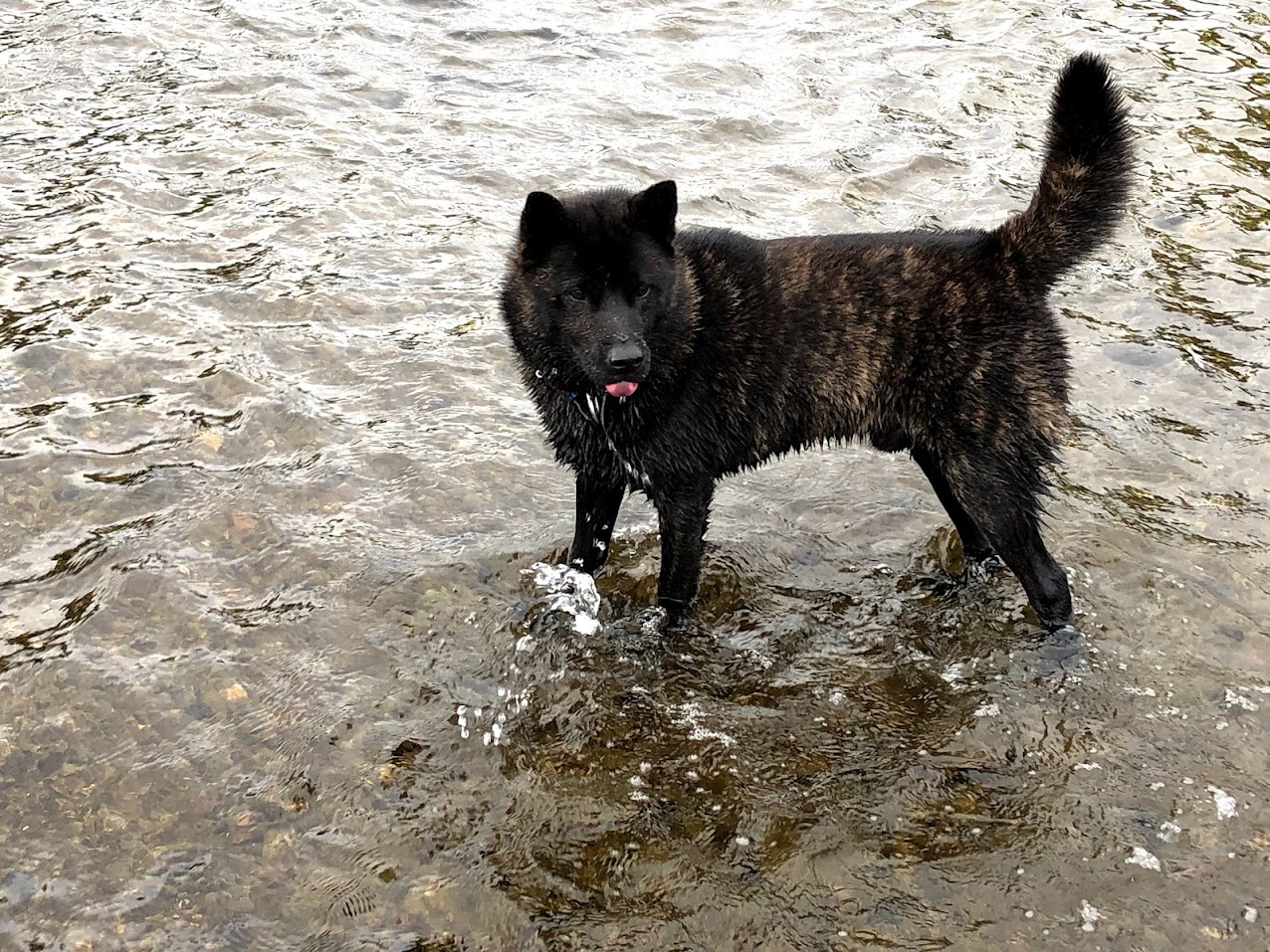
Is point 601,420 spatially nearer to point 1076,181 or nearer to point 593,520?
point 593,520

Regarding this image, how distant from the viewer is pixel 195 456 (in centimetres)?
551

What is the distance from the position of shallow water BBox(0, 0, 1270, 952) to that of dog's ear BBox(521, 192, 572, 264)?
5.18ft

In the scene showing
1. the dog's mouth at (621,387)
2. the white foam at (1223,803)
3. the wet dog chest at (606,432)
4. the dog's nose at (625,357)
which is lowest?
the white foam at (1223,803)

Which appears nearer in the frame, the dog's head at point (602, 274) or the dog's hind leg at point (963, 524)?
the dog's head at point (602, 274)

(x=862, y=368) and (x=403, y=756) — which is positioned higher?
(x=862, y=368)

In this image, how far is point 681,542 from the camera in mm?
4645

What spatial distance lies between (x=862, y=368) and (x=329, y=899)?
2.82 metres

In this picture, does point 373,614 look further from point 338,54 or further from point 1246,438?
point 338,54

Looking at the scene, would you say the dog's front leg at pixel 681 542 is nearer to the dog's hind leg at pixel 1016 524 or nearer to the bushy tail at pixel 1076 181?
the dog's hind leg at pixel 1016 524

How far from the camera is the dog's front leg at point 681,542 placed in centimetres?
459

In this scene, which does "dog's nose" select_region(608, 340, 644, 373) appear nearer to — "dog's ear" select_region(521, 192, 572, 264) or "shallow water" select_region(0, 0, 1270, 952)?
"dog's ear" select_region(521, 192, 572, 264)

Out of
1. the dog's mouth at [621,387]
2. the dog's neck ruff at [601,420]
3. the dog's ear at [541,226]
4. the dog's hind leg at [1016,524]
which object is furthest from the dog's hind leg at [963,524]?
the dog's ear at [541,226]

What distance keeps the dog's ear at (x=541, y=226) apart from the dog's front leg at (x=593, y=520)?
980 millimetres

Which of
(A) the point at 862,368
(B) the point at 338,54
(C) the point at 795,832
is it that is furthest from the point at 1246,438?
(B) the point at 338,54
